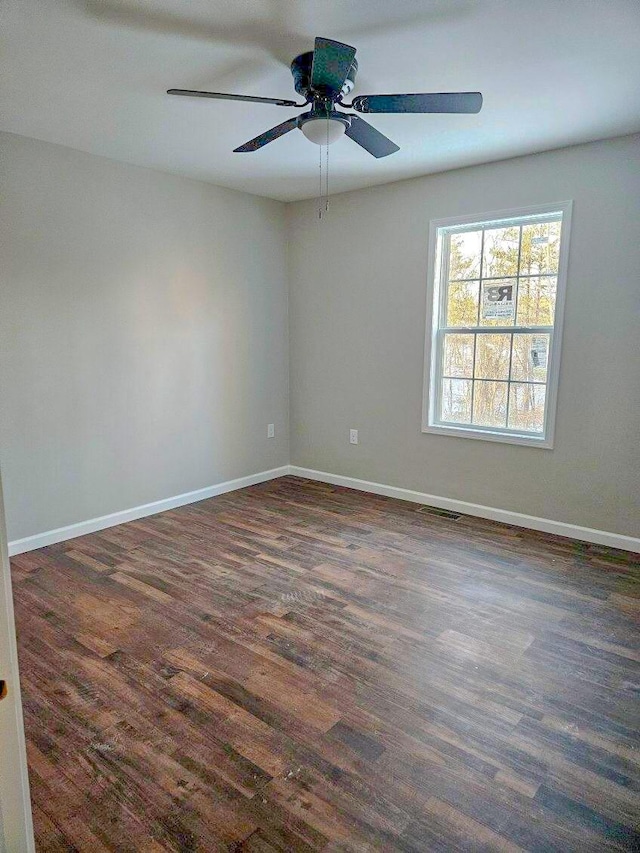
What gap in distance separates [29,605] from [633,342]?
376cm

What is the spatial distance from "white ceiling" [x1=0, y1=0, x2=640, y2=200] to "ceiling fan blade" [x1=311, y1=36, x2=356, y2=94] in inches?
8.0

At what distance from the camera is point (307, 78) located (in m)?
2.20

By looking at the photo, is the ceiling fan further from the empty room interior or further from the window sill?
the window sill

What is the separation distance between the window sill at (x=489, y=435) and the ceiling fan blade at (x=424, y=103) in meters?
2.27

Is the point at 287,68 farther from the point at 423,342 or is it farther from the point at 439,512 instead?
the point at 439,512

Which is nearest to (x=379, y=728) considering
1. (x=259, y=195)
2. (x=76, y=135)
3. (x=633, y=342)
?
(x=633, y=342)

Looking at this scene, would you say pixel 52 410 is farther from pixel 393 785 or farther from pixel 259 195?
pixel 393 785

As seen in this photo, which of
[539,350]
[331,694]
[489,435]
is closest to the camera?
[331,694]

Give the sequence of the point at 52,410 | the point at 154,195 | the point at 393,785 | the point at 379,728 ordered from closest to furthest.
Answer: the point at 393,785 < the point at 379,728 < the point at 52,410 < the point at 154,195

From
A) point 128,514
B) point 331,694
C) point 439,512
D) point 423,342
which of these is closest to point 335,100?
point 423,342

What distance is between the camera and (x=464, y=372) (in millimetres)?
4016

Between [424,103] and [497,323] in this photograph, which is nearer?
[424,103]

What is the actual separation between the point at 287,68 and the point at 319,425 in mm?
3076

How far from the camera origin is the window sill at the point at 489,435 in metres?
3.63
